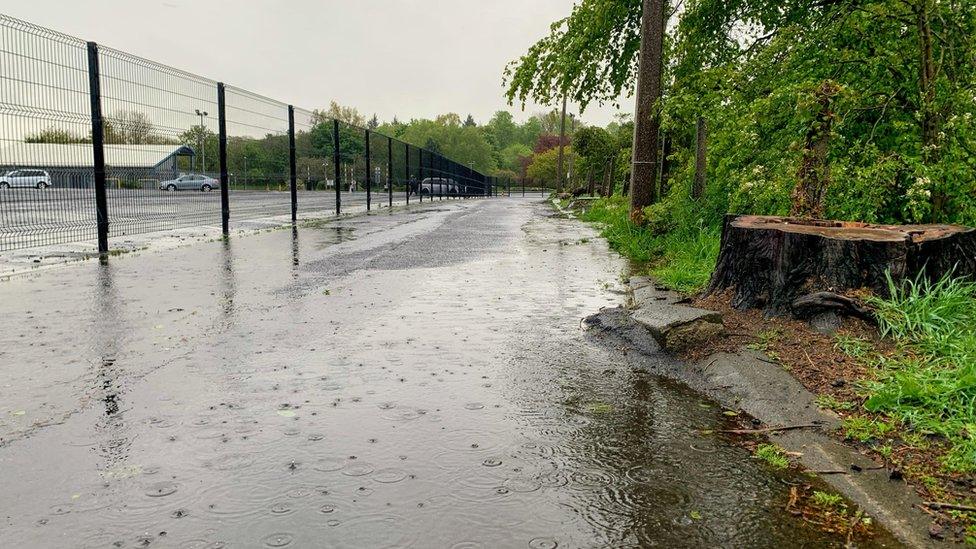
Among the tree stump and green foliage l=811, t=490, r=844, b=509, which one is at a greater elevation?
the tree stump

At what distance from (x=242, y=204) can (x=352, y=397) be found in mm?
13812

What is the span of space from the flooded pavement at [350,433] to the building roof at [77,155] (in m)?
3.02

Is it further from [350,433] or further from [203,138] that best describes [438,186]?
[350,433]

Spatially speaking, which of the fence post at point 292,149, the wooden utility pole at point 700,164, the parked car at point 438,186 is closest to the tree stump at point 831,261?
the wooden utility pole at point 700,164

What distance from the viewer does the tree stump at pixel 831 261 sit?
4859 millimetres

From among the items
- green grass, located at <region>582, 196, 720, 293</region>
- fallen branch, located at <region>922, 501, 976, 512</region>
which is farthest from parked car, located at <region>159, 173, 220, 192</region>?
fallen branch, located at <region>922, 501, 976, 512</region>

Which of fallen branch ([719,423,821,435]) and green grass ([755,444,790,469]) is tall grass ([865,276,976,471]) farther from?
green grass ([755,444,790,469])

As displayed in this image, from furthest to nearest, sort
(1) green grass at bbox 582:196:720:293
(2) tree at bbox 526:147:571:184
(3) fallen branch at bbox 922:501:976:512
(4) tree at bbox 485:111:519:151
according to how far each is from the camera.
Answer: (4) tree at bbox 485:111:519:151 → (2) tree at bbox 526:147:571:184 → (1) green grass at bbox 582:196:720:293 → (3) fallen branch at bbox 922:501:976:512

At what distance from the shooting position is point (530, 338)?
209 inches

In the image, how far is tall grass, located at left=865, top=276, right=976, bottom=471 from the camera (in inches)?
125

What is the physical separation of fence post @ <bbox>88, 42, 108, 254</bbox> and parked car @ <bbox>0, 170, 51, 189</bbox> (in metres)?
0.70

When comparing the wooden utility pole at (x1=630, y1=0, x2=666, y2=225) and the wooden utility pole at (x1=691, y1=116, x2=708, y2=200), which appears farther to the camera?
the wooden utility pole at (x1=630, y1=0, x2=666, y2=225)

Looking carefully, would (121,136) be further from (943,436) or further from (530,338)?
(943,436)

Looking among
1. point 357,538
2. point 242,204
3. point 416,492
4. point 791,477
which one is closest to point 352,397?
point 416,492
